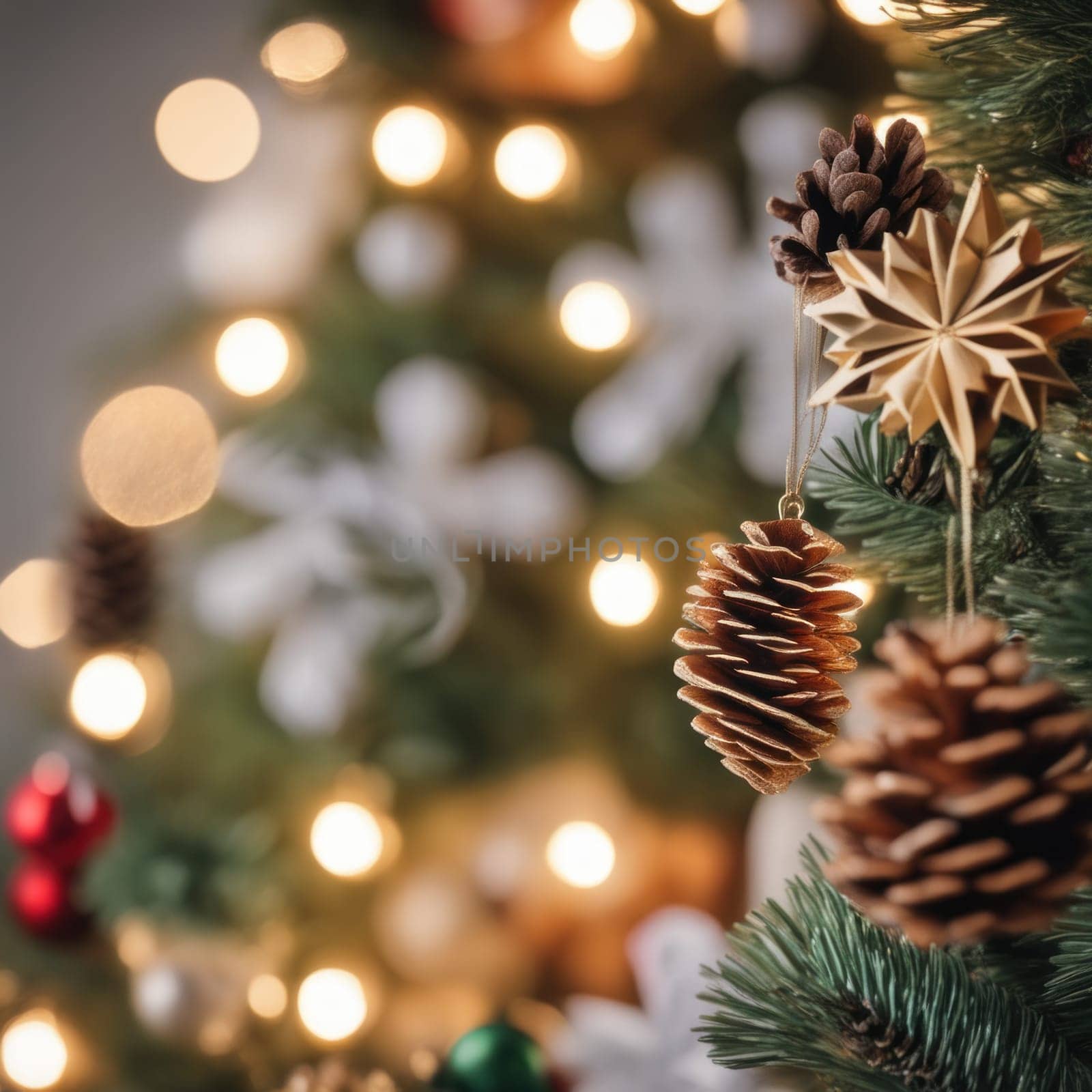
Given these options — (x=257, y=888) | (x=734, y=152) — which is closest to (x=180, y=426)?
(x=257, y=888)

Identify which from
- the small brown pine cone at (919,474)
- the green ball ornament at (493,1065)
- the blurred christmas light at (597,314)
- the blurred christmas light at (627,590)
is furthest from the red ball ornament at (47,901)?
the small brown pine cone at (919,474)

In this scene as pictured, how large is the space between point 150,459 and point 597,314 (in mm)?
447

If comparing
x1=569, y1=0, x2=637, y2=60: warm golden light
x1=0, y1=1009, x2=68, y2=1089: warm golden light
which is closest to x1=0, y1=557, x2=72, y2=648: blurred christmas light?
x1=0, y1=1009, x2=68, y2=1089: warm golden light

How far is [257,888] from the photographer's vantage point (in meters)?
0.65

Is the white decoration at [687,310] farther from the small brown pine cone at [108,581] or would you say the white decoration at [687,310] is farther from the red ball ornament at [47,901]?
the red ball ornament at [47,901]

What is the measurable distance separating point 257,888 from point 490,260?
541 millimetres

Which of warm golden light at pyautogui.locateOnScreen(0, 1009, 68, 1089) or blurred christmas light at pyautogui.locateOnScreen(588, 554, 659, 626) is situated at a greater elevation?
blurred christmas light at pyautogui.locateOnScreen(588, 554, 659, 626)

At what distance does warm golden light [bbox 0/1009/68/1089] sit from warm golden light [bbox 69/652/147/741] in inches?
8.7

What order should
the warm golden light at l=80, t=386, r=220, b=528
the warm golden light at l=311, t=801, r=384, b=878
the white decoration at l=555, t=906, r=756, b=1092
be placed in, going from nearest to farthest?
1. the white decoration at l=555, t=906, r=756, b=1092
2. the warm golden light at l=311, t=801, r=384, b=878
3. the warm golden light at l=80, t=386, r=220, b=528

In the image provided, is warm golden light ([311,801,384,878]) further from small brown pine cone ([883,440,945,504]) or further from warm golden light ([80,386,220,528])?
small brown pine cone ([883,440,945,504])

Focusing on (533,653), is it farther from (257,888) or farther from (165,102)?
(165,102)

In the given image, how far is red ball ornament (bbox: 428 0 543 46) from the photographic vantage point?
2.20 feet

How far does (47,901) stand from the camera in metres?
0.70

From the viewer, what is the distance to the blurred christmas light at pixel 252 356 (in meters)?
0.70
